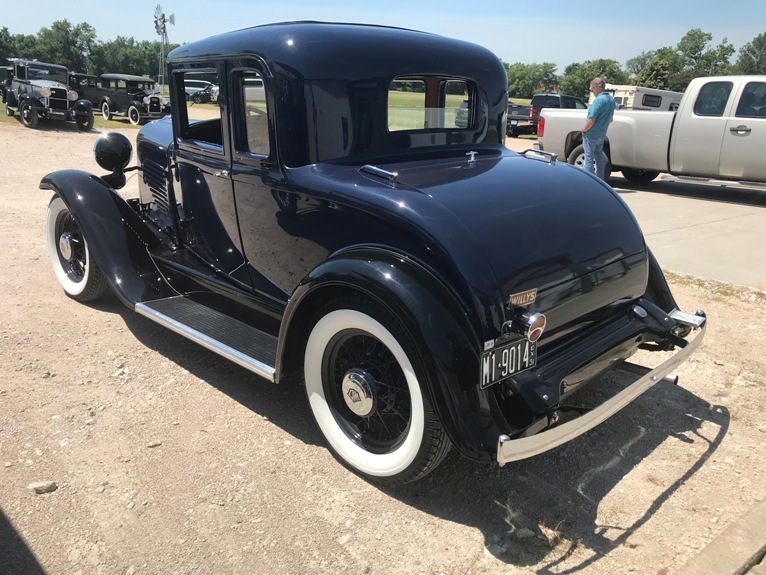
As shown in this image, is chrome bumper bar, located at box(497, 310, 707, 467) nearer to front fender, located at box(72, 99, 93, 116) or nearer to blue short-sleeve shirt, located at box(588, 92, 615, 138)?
blue short-sleeve shirt, located at box(588, 92, 615, 138)

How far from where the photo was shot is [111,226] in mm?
4180

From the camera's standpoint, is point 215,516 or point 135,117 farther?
point 135,117

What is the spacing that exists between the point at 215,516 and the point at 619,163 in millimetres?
9960

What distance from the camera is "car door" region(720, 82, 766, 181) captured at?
8938 millimetres

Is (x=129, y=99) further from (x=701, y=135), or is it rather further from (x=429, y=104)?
(x=429, y=104)

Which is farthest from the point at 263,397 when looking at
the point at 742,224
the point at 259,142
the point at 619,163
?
the point at 619,163

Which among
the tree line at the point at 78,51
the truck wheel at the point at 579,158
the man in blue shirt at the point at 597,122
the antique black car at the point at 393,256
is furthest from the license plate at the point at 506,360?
the tree line at the point at 78,51

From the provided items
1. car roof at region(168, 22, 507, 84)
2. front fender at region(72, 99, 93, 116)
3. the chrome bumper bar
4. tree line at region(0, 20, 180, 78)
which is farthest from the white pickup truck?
tree line at region(0, 20, 180, 78)

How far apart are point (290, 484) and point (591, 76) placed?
95419 mm

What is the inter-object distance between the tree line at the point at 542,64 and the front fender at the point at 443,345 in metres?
58.5

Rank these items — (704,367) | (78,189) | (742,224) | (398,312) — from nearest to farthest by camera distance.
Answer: (398,312)
(704,367)
(78,189)
(742,224)

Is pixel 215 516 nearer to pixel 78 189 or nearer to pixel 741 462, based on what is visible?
pixel 741 462

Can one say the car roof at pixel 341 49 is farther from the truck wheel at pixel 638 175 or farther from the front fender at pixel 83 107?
the front fender at pixel 83 107

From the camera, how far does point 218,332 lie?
133 inches
